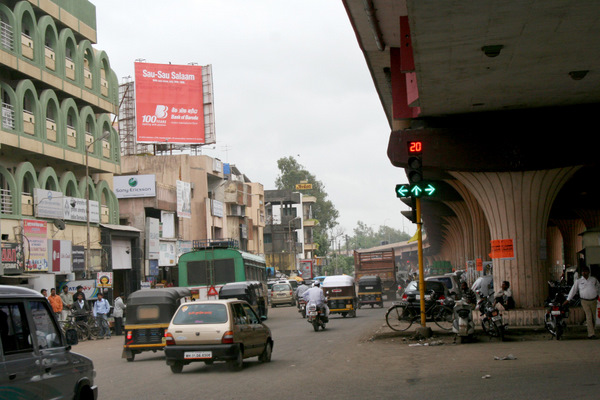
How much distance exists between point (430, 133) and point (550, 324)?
6130 millimetres

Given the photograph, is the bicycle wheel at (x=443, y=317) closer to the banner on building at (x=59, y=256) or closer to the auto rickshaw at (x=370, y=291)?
the banner on building at (x=59, y=256)

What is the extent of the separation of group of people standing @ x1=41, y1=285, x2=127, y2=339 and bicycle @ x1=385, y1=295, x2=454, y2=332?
36.8ft

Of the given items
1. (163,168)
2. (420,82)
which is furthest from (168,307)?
(163,168)

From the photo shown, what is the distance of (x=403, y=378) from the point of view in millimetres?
12859

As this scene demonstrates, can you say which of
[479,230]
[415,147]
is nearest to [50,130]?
[479,230]

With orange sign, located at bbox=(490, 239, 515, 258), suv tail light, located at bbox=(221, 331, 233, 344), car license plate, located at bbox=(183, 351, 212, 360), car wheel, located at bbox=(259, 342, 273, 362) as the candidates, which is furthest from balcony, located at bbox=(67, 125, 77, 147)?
suv tail light, located at bbox=(221, 331, 233, 344)

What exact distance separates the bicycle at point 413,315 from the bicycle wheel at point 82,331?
12.5 m

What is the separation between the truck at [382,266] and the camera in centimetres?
5319

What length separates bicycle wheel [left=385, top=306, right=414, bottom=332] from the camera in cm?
2223

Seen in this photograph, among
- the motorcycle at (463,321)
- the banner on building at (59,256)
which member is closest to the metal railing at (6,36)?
the banner on building at (59,256)

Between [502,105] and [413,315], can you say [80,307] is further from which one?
[502,105]

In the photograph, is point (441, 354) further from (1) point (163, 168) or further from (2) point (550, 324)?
(1) point (163, 168)

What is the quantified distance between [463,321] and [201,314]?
6.57 meters

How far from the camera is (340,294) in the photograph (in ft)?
118
